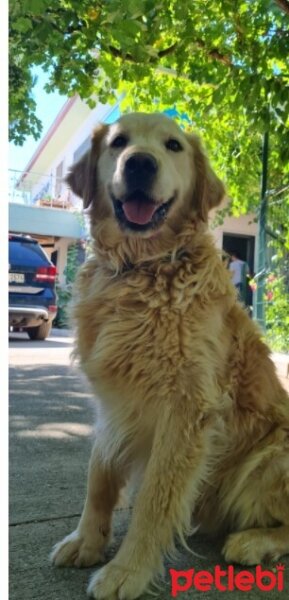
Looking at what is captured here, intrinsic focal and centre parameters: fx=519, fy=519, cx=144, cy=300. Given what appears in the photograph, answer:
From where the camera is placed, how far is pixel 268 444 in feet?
6.05

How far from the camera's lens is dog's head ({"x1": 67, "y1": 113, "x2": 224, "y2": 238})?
6.66ft

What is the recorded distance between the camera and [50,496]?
2248 millimetres

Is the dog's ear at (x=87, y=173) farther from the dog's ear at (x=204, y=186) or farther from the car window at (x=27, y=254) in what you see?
the car window at (x=27, y=254)

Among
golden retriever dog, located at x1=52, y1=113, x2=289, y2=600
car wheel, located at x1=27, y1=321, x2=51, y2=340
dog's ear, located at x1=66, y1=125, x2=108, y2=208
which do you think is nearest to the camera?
golden retriever dog, located at x1=52, y1=113, x2=289, y2=600

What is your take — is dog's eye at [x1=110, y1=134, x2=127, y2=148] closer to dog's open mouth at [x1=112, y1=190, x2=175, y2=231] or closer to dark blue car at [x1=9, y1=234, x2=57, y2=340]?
dog's open mouth at [x1=112, y1=190, x2=175, y2=231]

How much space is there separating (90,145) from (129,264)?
713 millimetres

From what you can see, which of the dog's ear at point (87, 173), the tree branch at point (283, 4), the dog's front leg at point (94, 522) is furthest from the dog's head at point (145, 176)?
the tree branch at point (283, 4)

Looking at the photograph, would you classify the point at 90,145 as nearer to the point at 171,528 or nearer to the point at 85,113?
the point at 171,528

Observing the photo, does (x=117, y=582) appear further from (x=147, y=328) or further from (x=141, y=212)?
(x=141, y=212)

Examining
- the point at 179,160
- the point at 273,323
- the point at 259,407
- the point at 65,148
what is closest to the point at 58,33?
the point at 179,160

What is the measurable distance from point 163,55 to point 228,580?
421 centimetres

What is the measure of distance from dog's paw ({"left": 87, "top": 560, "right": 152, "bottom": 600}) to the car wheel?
351 inches

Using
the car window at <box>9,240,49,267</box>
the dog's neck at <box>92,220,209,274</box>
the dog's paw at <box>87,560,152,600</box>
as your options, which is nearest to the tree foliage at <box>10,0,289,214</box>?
the dog's neck at <box>92,220,209,274</box>

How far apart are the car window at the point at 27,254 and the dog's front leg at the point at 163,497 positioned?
8563mm
